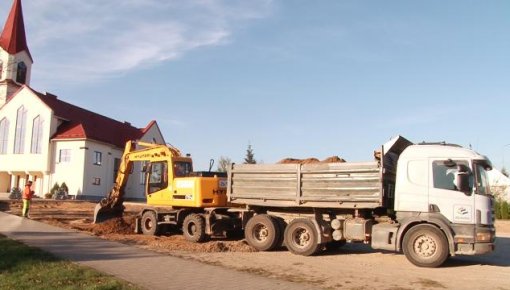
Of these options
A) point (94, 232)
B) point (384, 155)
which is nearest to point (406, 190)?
point (384, 155)

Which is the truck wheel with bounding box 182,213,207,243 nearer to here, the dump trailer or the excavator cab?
the excavator cab

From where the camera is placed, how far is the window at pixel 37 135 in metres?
43.2

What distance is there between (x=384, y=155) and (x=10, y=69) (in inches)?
1701

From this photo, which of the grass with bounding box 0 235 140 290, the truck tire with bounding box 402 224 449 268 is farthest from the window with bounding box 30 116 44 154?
the truck tire with bounding box 402 224 449 268

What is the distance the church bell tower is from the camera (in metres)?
49.1

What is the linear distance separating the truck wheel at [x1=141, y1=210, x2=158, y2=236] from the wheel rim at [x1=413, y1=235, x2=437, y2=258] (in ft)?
30.4

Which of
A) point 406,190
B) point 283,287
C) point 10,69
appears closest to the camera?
point 283,287

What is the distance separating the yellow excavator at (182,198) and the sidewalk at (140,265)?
268 centimetres

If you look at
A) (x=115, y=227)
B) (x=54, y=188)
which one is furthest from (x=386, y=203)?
(x=54, y=188)

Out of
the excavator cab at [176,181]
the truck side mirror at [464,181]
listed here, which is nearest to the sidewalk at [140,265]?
the excavator cab at [176,181]

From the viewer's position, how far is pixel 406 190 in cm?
Result: 1319

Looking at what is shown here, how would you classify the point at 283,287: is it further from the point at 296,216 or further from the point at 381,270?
the point at 296,216

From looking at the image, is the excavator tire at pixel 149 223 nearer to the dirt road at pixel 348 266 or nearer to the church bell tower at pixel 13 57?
the dirt road at pixel 348 266

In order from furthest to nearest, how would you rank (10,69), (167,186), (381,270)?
(10,69)
(167,186)
(381,270)
